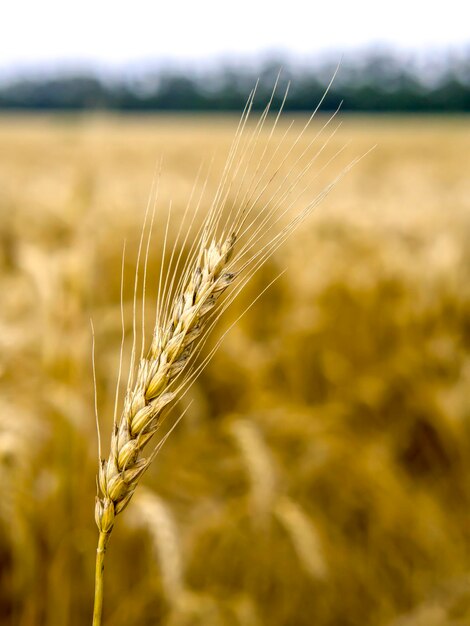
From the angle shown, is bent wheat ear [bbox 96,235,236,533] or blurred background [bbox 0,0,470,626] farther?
blurred background [bbox 0,0,470,626]

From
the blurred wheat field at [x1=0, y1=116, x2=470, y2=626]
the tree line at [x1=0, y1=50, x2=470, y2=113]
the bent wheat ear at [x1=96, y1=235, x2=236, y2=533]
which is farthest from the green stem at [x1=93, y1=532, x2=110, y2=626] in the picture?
the tree line at [x1=0, y1=50, x2=470, y2=113]

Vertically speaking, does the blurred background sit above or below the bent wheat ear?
below

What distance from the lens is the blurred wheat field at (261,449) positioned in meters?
1.43

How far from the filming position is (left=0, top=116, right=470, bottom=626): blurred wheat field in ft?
4.68

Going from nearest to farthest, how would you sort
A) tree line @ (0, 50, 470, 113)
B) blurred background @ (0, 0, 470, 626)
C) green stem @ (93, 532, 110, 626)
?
1. green stem @ (93, 532, 110, 626)
2. blurred background @ (0, 0, 470, 626)
3. tree line @ (0, 50, 470, 113)

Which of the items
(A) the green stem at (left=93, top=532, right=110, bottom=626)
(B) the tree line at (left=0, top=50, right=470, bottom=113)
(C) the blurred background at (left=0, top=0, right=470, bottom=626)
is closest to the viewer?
(A) the green stem at (left=93, top=532, right=110, bottom=626)

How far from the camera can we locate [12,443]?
109cm

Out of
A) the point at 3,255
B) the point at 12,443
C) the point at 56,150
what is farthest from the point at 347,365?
the point at 56,150

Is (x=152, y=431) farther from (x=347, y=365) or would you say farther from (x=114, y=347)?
(x=347, y=365)

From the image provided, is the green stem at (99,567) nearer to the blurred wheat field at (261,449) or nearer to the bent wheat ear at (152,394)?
the bent wheat ear at (152,394)

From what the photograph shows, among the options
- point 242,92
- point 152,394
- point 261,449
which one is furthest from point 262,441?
point 242,92

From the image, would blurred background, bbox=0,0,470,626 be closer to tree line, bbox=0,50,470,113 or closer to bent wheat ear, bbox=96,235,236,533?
bent wheat ear, bbox=96,235,236,533

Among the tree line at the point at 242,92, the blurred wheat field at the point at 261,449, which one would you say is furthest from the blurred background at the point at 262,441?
the tree line at the point at 242,92

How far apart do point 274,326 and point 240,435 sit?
4.51 feet
